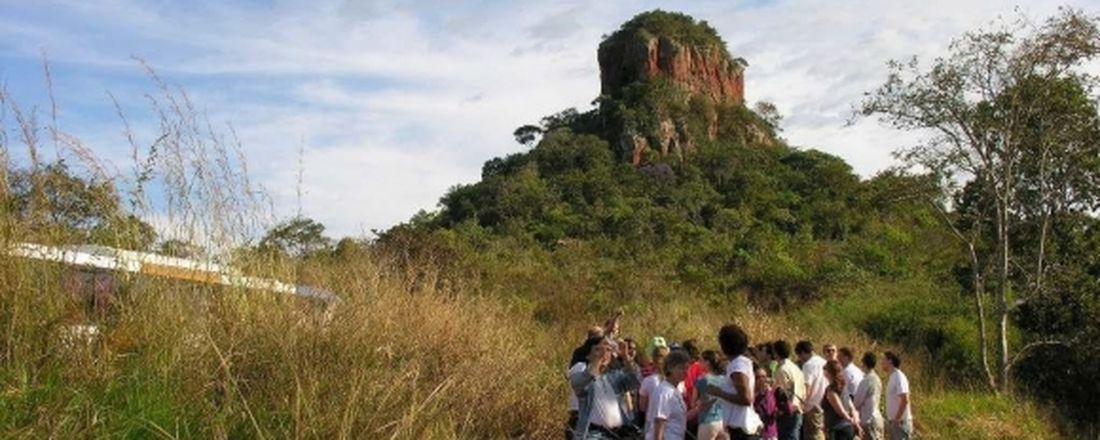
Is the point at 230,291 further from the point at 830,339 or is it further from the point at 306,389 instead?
the point at 830,339

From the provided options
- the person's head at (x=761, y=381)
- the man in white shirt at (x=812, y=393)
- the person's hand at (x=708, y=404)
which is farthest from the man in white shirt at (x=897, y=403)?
the person's hand at (x=708, y=404)

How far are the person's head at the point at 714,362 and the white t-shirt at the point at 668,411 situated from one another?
1020 mm

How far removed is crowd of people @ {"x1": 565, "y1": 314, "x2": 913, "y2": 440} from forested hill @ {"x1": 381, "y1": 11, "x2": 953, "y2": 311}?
713 cm

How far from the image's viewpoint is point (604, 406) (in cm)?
773

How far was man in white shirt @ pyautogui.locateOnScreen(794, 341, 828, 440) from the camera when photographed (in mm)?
10344

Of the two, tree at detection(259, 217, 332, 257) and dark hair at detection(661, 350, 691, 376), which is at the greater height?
tree at detection(259, 217, 332, 257)

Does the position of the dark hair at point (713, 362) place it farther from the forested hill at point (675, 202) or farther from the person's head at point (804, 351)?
the forested hill at point (675, 202)

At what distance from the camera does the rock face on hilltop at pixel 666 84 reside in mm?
66688

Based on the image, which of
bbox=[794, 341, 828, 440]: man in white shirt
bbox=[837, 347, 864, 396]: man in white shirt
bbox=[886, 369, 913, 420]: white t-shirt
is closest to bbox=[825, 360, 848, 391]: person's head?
bbox=[794, 341, 828, 440]: man in white shirt

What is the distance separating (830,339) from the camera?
19.3 metres

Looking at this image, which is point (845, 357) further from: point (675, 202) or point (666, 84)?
point (666, 84)

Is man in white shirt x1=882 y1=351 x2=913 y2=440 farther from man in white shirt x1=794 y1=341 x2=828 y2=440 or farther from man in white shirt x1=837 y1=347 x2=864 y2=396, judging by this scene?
man in white shirt x1=794 y1=341 x2=828 y2=440

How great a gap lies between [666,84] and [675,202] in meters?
23.1

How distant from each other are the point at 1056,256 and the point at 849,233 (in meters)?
23.2
